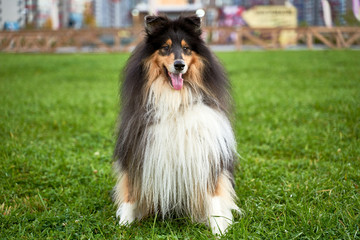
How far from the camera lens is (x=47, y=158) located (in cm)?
422

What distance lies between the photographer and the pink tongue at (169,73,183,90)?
2643mm

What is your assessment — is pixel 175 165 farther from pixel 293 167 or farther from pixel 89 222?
pixel 293 167

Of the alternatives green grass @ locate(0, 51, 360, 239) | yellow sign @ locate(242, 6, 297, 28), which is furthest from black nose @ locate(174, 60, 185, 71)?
yellow sign @ locate(242, 6, 297, 28)

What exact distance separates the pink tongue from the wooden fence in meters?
17.9

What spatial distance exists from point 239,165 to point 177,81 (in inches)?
64.4

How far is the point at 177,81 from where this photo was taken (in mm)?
2652

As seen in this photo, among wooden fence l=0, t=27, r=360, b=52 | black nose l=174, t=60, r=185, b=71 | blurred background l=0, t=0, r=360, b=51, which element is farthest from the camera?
wooden fence l=0, t=27, r=360, b=52

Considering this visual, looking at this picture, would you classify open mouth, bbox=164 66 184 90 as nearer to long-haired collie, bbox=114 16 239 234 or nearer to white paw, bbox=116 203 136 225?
long-haired collie, bbox=114 16 239 234

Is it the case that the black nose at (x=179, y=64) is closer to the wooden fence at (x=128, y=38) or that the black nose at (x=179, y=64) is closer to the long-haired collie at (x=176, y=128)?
the long-haired collie at (x=176, y=128)

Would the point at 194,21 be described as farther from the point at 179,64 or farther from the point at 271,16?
the point at 271,16

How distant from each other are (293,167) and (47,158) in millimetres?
2840

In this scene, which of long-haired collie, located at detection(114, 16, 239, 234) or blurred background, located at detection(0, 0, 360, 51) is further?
blurred background, located at detection(0, 0, 360, 51)

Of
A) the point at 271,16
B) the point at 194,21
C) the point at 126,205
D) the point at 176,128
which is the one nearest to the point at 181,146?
the point at 176,128

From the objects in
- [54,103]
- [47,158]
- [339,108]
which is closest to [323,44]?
[339,108]
